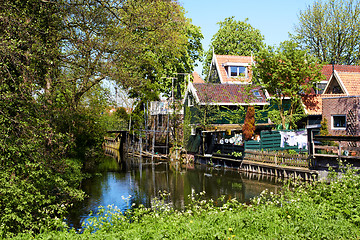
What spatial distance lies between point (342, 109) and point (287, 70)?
6299 mm

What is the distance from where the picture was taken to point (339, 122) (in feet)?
98.6

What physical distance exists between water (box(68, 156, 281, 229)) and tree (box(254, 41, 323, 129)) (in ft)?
29.1

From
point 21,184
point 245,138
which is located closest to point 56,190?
point 21,184

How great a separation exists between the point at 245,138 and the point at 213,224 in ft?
83.6

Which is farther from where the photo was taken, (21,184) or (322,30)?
(322,30)

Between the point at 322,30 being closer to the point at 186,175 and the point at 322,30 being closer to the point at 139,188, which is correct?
the point at 186,175

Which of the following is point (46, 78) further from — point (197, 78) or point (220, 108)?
point (197, 78)

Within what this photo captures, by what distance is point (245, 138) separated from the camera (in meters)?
34.2

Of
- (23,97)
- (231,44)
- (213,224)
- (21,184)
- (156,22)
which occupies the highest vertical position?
(231,44)

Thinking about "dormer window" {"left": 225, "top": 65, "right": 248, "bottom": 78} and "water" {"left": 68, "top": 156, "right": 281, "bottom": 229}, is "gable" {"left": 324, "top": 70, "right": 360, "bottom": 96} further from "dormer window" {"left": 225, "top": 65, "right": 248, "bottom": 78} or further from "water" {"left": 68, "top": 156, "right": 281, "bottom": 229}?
"dormer window" {"left": 225, "top": 65, "right": 248, "bottom": 78}

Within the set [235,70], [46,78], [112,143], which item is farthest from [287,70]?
[112,143]

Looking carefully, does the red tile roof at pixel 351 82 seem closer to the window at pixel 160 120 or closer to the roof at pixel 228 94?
the roof at pixel 228 94

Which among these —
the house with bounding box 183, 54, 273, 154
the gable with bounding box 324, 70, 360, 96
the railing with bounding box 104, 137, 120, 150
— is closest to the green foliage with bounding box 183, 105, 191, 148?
the house with bounding box 183, 54, 273, 154

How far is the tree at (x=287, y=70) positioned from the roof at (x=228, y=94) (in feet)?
15.3
